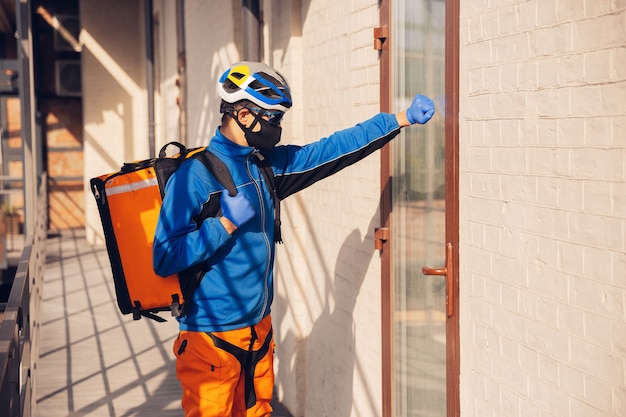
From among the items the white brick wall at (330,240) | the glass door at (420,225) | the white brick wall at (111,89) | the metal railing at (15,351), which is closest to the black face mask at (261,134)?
the glass door at (420,225)

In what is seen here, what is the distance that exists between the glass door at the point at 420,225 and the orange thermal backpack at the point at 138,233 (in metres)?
0.94

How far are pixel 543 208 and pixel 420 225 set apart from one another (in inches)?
46.5

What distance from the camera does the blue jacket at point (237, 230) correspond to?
3.52 m

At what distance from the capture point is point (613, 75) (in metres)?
2.52

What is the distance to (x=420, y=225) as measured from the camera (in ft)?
13.3

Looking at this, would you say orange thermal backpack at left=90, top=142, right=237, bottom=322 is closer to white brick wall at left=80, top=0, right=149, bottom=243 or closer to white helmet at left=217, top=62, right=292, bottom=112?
white helmet at left=217, top=62, right=292, bottom=112

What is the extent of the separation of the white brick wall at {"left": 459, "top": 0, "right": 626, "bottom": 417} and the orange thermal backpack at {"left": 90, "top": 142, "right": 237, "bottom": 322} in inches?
43.0

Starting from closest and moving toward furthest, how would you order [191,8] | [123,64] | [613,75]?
[613,75] < [191,8] < [123,64]

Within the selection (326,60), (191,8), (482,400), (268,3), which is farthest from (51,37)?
(482,400)

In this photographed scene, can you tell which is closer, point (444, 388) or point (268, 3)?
point (444, 388)

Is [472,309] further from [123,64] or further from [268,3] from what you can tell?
[123,64]

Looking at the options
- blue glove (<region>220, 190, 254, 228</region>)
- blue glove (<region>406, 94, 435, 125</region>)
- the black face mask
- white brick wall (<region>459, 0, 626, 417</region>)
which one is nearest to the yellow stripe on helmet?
the black face mask

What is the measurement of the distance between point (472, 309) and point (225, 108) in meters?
1.24

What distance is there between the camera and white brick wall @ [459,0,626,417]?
2562 millimetres
